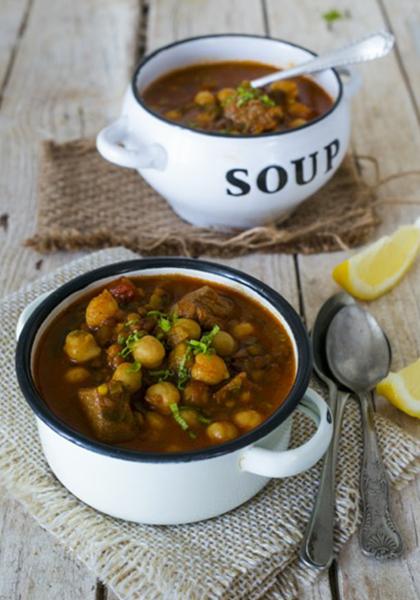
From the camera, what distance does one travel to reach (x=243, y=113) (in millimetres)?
1860

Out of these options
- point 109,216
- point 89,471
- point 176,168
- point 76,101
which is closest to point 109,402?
point 89,471

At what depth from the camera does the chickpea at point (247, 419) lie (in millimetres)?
1226

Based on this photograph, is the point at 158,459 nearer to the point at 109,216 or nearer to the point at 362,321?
the point at 362,321

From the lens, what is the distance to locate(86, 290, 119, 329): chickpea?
4.45 feet

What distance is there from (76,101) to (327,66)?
2.62ft

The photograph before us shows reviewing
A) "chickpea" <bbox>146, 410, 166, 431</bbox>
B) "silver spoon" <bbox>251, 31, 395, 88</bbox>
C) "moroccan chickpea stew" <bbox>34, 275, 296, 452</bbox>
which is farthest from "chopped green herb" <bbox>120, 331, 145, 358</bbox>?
"silver spoon" <bbox>251, 31, 395, 88</bbox>

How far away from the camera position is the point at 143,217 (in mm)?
2025

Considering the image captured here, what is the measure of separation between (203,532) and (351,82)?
1153 millimetres

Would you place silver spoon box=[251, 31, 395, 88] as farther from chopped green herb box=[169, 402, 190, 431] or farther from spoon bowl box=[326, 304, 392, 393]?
chopped green herb box=[169, 402, 190, 431]

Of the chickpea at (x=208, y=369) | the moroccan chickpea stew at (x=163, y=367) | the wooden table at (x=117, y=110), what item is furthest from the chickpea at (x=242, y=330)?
the wooden table at (x=117, y=110)

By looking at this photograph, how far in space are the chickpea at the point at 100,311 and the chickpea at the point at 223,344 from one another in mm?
169

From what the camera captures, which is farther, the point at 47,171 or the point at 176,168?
the point at 47,171

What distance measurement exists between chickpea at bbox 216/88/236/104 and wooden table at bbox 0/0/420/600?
356 millimetres

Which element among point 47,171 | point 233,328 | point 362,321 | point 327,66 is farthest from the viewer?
point 47,171
